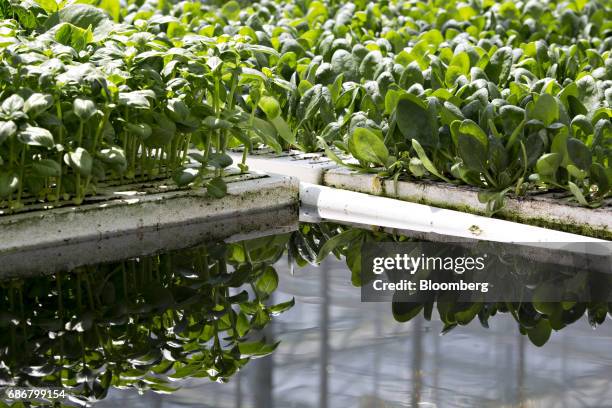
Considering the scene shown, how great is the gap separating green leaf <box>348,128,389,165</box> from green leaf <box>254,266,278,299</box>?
99 centimetres

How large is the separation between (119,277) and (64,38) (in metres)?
1.48

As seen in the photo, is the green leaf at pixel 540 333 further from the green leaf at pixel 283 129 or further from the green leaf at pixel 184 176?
the green leaf at pixel 283 129

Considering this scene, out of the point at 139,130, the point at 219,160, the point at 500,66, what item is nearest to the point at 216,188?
the point at 219,160

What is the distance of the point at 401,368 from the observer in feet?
10.7

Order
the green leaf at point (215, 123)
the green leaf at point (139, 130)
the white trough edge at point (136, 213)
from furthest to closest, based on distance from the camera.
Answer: the green leaf at point (215, 123) < the green leaf at point (139, 130) < the white trough edge at point (136, 213)

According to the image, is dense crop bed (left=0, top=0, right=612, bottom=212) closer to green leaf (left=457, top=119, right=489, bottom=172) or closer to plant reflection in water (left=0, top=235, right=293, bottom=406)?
green leaf (left=457, top=119, right=489, bottom=172)

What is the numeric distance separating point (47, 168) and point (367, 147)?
1612 millimetres

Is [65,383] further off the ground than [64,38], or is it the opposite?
[64,38]

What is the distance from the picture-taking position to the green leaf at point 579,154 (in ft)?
14.8

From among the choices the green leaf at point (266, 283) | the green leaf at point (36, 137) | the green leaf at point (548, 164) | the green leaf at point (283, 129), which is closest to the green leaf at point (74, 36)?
the green leaf at point (36, 137)

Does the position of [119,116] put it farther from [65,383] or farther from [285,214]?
[65,383]

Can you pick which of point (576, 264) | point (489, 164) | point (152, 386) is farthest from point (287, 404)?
point (489, 164)

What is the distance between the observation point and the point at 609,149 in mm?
4691

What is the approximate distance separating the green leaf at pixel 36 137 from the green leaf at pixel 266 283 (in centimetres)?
98
